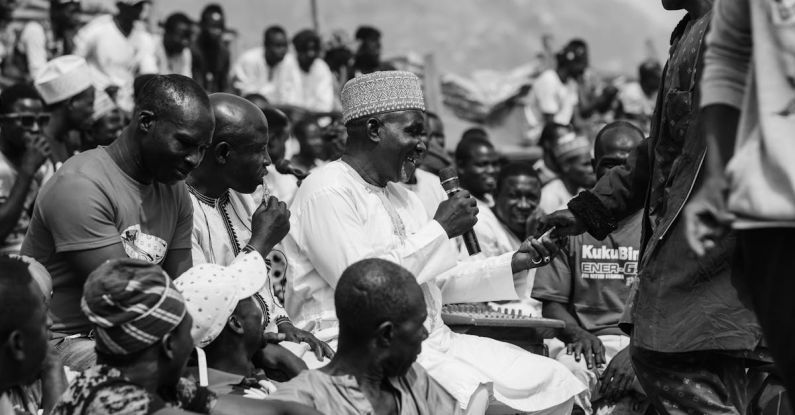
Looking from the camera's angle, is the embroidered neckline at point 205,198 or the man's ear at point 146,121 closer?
the man's ear at point 146,121

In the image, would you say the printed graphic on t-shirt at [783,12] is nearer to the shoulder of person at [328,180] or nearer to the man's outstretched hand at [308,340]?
the man's outstretched hand at [308,340]

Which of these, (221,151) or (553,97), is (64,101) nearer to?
(221,151)

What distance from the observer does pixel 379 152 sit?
5.90 m

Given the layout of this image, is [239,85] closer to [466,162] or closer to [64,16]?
[64,16]

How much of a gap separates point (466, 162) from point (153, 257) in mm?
4734

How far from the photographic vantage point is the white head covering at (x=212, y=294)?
4395 millimetres

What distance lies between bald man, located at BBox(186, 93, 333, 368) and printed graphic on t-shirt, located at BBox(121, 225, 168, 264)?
358mm

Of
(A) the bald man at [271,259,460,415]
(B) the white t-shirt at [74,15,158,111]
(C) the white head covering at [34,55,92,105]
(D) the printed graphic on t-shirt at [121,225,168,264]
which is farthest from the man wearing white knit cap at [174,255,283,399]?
(B) the white t-shirt at [74,15,158,111]

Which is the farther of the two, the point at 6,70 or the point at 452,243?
the point at 6,70

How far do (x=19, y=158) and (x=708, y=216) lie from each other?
612 cm

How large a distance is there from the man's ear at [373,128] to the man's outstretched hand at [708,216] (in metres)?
2.79

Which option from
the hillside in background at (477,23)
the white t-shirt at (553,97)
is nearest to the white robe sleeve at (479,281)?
the white t-shirt at (553,97)

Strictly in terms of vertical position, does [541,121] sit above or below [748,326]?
below

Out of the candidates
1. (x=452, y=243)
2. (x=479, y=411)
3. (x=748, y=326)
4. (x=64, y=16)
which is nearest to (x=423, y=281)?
(x=452, y=243)
